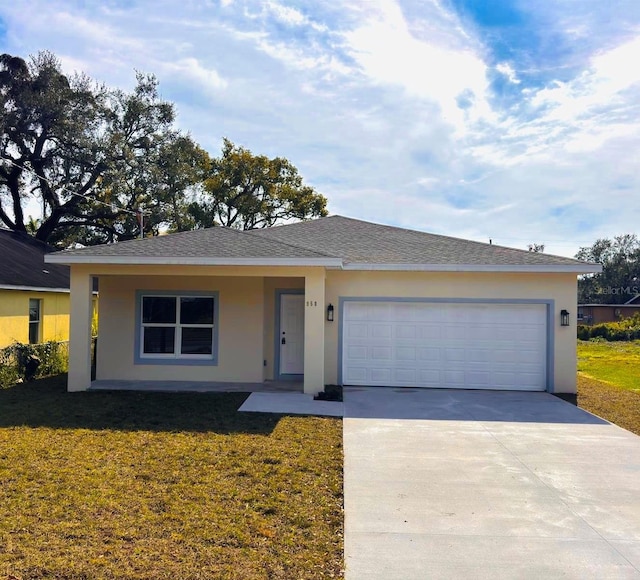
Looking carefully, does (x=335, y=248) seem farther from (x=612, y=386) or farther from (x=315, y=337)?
(x=612, y=386)

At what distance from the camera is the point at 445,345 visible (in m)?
11.6

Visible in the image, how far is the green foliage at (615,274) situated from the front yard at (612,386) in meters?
52.9

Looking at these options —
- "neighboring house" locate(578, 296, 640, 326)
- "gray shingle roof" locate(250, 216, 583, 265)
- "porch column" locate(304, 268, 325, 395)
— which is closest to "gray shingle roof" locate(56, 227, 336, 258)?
"porch column" locate(304, 268, 325, 395)

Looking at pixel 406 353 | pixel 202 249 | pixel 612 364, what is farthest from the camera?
pixel 612 364

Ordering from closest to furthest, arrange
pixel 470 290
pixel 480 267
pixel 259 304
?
pixel 480 267 → pixel 470 290 → pixel 259 304

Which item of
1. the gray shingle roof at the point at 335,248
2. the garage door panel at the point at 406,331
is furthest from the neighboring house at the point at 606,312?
the garage door panel at the point at 406,331

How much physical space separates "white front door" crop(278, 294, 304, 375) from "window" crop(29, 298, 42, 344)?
23.5ft

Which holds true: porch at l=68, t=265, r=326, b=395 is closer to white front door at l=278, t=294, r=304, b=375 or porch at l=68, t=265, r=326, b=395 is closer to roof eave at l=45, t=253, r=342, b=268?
white front door at l=278, t=294, r=304, b=375

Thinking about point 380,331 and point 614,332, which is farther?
point 614,332

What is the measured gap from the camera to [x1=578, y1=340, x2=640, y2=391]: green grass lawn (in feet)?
47.0

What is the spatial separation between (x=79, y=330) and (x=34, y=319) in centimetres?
468

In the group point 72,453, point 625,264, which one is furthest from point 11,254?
point 625,264

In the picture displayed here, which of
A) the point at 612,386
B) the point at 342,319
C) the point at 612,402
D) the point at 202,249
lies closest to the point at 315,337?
the point at 342,319

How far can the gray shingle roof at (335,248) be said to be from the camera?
10352mm
